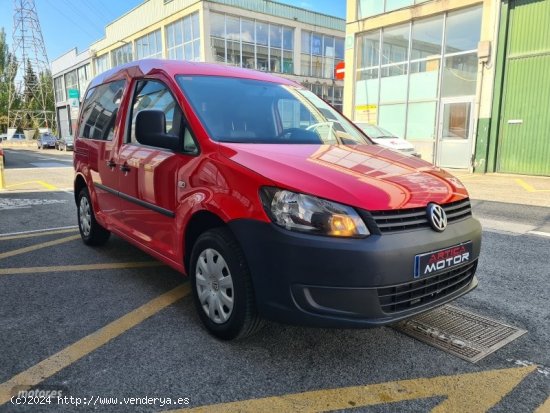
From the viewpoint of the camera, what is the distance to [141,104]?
12.6 feet

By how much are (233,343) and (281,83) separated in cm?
237

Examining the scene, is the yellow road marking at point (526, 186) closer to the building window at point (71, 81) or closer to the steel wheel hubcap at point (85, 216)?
the steel wheel hubcap at point (85, 216)

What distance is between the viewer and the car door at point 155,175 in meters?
3.09

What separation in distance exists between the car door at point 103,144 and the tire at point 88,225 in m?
0.31

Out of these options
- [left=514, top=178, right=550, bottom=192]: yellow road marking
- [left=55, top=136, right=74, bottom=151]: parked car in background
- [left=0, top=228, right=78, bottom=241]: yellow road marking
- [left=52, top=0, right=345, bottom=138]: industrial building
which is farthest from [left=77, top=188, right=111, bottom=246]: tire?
[left=55, top=136, right=74, bottom=151]: parked car in background

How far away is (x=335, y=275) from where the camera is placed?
227 centimetres

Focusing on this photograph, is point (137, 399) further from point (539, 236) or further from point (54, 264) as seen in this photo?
point (539, 236)

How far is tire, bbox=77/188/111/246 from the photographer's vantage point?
4.96 metres

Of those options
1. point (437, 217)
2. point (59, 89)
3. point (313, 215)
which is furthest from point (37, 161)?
point (59, 89)

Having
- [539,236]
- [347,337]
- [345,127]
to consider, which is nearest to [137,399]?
[347,337]

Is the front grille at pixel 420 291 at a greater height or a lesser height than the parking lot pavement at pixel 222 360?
greater

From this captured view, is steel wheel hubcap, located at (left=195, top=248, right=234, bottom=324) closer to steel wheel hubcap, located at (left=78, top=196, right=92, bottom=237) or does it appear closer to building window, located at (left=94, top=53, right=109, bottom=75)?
steel wheel hubcap, located at (left=78, top=196, right=92, bottom=237)

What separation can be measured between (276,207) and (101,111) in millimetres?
3088

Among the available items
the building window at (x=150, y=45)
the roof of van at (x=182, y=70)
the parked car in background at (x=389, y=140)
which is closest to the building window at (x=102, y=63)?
the building window at (x=150, y=45)
